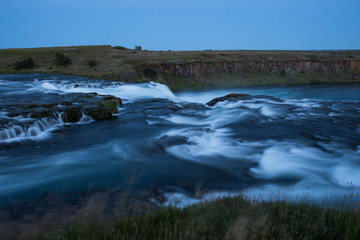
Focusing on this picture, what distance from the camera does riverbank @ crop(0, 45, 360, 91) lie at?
37.7 metres

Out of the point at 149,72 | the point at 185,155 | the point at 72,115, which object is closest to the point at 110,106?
the point at 72,115

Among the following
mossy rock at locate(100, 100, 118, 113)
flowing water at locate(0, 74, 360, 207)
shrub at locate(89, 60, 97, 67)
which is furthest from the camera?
shrub at locate(89, 60, 97, 67)

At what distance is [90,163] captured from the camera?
7488mm

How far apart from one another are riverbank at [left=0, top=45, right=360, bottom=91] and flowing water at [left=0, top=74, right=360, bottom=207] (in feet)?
77.0

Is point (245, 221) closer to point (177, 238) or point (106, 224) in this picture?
point (177, 238)

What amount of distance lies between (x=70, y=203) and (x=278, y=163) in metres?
5.72

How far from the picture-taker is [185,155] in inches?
324

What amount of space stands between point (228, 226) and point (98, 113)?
11.3 metres

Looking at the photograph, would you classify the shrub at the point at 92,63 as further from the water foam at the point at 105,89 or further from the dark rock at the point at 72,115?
the dark rock at the point at 72,115

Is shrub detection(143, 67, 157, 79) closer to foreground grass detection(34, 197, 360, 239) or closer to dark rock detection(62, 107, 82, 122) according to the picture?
dark rock detection(62, 107, 82, 122)

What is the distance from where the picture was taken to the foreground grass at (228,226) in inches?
114

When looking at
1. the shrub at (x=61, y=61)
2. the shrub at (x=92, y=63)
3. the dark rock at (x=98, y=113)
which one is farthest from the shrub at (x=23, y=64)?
the dark rock at (x=98, y=113)

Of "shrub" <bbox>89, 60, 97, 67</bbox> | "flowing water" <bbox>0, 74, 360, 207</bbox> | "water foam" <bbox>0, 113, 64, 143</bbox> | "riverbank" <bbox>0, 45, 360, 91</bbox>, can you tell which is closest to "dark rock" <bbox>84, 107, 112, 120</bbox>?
"flowing water" <bbox>0, 74, 360, 207</bbox>

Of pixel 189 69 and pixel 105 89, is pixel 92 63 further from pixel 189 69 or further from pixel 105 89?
pixel 105 89
